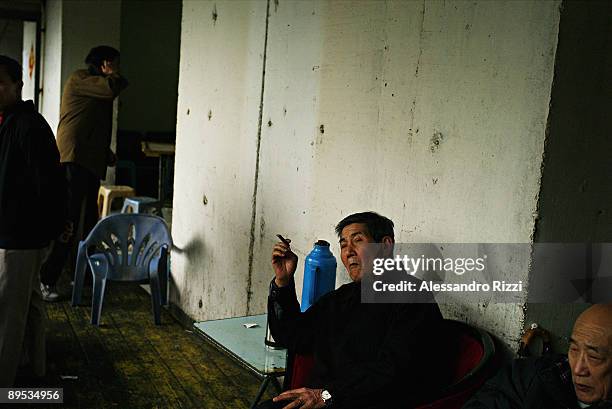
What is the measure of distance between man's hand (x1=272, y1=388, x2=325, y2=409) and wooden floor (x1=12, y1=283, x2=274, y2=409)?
1216 millimetres

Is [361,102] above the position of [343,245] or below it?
above

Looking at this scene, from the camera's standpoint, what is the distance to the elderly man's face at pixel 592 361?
1758 millimetres

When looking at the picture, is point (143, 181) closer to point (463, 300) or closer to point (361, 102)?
point (361, 102)

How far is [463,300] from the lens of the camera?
252 centimetres

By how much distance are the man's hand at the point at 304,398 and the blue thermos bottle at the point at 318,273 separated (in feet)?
2.03

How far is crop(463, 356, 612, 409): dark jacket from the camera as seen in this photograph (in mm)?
1868

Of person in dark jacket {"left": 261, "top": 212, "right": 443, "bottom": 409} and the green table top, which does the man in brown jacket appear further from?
person in dark jacket {"left": 261, "top": 212, "right": 443, "bottom": 409}

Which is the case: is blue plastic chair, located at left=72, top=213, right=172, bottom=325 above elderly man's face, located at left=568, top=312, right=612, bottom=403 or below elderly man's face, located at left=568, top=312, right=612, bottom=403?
below

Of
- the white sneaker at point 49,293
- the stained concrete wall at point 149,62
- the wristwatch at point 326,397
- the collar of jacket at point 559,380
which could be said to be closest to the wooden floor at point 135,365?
the white sneaker at point 49,293

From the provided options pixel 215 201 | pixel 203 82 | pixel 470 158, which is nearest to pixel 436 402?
pixel 470 158

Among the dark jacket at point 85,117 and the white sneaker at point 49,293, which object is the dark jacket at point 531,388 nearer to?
the white sneaker at point 49,293

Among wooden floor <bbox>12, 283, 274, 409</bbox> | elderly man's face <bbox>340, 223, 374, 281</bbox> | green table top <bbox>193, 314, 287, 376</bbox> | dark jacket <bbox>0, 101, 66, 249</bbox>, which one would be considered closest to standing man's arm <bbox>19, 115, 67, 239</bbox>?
dark jacket <bbox>0, 101, 66, 249</bbox>

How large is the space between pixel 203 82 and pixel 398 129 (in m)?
2.09

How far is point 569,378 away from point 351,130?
1.52 m
